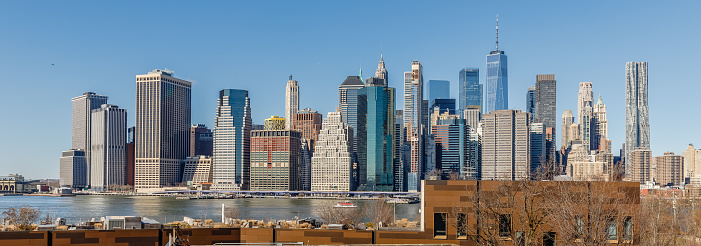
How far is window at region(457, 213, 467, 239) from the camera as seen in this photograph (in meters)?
41.5

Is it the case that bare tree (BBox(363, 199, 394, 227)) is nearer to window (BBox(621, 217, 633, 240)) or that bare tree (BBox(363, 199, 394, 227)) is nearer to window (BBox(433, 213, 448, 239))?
window (BBox(433, 213, 448, 239))

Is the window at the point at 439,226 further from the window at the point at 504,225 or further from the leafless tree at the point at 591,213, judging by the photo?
the leafless tree at the point at 591,213

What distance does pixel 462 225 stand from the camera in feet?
136

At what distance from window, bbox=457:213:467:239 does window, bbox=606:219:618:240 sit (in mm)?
7445

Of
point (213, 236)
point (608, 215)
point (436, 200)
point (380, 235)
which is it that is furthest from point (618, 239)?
point (213, 236)

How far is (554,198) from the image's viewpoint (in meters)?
41.0

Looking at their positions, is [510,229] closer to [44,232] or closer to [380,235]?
[380,235]

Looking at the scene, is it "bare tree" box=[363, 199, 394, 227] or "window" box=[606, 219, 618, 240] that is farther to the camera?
"bare tree" box=[363, 199, 394, 227]

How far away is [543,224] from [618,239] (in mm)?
3904

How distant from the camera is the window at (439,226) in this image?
1652 inches

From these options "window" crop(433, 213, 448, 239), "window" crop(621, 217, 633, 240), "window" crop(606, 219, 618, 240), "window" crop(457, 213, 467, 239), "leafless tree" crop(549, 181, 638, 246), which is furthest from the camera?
"window" crop(433, 213, 448, 239)

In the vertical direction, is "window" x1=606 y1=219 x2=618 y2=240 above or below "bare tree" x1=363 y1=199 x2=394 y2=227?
above

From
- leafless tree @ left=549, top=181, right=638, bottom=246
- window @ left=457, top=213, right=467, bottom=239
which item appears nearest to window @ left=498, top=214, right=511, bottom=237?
window @ left=457, top=213, right=467, bottom=239

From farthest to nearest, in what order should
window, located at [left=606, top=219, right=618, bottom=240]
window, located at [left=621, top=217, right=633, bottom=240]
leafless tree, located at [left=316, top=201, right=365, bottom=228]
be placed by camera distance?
leafless tree, located at [left=316, top=201, right=365, bottom=228]
window, located at [left=621, top=217, right=633, bottom=240]
window, located at [left=606, top=219, right=618, bottom=240]
